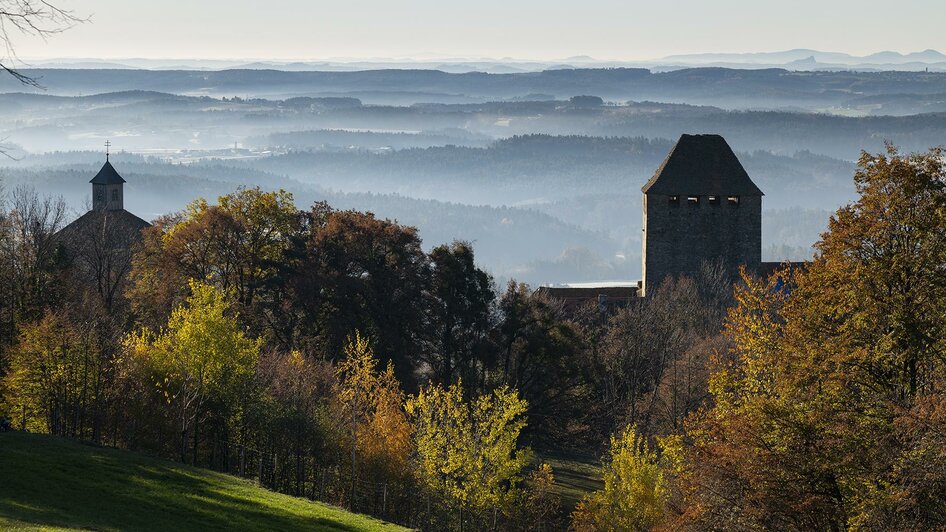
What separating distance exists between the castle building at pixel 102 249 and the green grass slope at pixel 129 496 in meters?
26.8

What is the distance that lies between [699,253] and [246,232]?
33.7 m

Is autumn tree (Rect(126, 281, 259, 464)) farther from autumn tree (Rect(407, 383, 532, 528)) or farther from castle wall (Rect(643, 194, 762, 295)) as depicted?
castle wall (Rect(643, 194, 762, 295))

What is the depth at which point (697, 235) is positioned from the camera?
8275 cm

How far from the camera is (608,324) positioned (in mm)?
69125

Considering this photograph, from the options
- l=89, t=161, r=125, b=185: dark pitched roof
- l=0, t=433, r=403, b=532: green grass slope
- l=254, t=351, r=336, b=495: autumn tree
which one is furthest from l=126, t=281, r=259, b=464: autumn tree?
l=89, t=161, r=125, b=185: dark pitched roof

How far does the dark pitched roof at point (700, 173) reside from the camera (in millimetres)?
83125

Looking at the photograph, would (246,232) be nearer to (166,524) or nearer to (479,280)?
(479,280)

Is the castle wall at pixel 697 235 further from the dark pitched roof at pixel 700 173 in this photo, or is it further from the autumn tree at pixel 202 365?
the autumn tree at pixel 202 365

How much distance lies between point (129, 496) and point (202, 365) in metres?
10.8

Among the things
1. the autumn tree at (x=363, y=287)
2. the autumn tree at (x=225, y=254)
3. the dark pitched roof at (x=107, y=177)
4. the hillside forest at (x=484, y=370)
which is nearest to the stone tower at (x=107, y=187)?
the dark pitched roof at (x=107, y=177)

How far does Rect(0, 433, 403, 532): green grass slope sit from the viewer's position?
25812 millimetres

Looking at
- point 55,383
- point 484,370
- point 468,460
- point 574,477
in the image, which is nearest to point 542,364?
point 484,370

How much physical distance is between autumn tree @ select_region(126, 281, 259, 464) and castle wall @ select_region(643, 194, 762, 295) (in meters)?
45.4

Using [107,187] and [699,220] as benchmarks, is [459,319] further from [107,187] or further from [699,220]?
[107,187]
